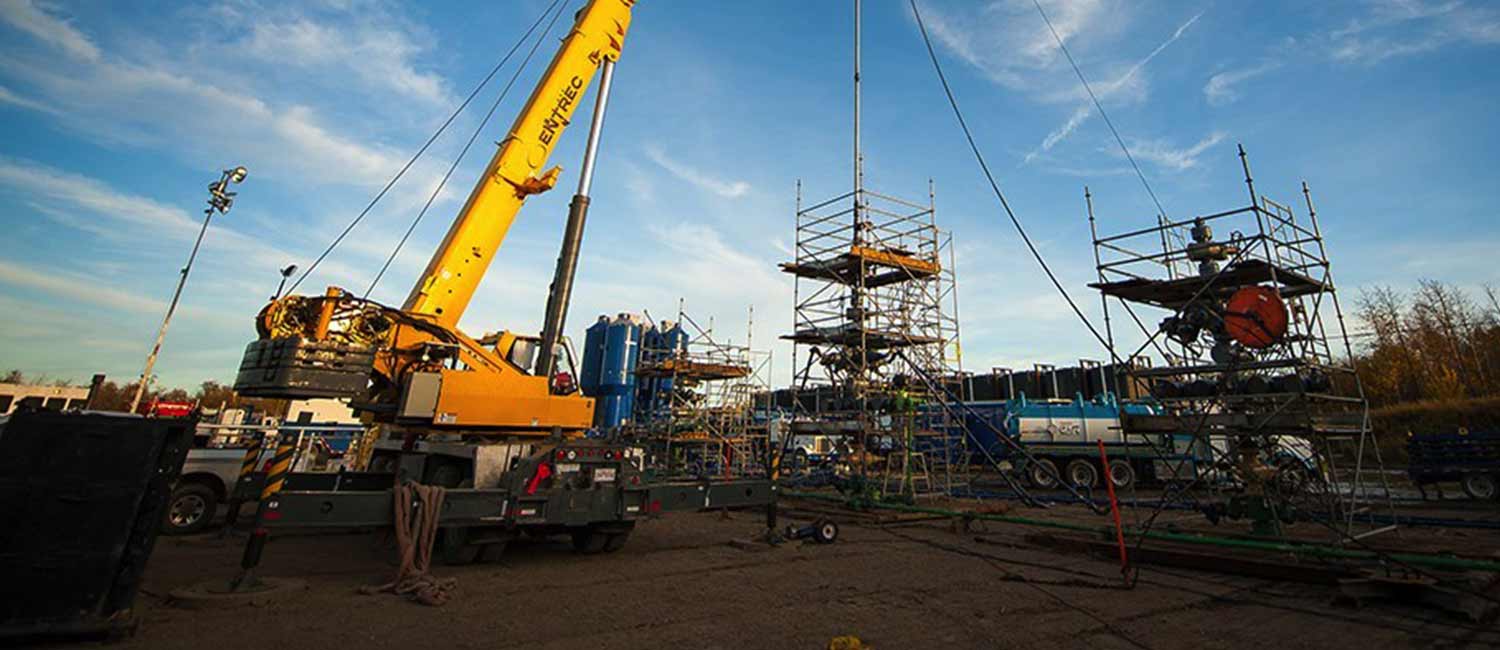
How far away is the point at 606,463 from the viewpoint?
8.06 metres

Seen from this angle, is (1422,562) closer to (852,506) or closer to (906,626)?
(906,626)

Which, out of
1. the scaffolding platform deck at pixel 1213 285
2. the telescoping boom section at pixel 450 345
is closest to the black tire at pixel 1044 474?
the scaffolding platform deck at pixel 1213 285

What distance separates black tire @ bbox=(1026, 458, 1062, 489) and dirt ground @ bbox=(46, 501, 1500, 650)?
12855mm

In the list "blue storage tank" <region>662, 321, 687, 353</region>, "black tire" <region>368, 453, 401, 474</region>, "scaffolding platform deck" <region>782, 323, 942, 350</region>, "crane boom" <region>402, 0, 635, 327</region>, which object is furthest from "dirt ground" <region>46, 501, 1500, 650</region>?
"blue storage tank" <region>662, 321, 687, 353</region>

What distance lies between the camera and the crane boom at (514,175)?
9.37 metres

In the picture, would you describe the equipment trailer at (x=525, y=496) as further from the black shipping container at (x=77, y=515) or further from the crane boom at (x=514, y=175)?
the crane boom at (x=514, y=175)

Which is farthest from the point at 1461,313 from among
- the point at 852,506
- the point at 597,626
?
the point at 597,626

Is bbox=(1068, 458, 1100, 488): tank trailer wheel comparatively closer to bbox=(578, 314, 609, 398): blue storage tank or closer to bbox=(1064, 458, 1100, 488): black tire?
bbox=(1064, 458, 1100, 488): black tire

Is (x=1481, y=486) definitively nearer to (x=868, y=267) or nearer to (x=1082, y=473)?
(x=1082, y=473)

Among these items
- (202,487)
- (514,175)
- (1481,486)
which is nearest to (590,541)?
(514,175)

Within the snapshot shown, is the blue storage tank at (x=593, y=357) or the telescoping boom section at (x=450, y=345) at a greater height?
the blue storage tank at (x=593, y=357)

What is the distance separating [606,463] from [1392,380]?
179 ft

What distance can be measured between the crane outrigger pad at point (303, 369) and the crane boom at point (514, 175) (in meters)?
1.62

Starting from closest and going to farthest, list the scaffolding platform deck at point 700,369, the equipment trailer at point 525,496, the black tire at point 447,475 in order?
the equipment trailer at point 525,496
the black tire at point 447,475
the scaffolding platform deck at point 700,369
